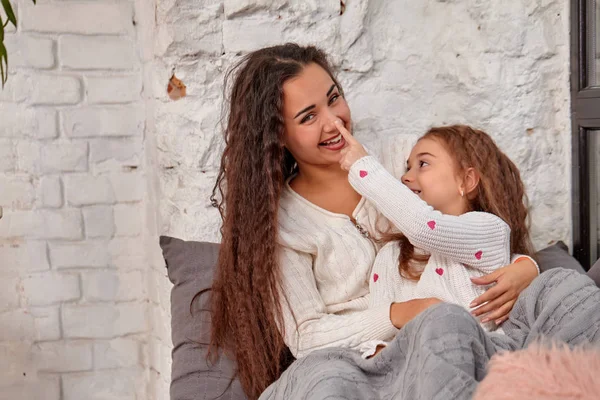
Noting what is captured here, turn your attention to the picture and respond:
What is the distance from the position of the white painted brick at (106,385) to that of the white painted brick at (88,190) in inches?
20.9

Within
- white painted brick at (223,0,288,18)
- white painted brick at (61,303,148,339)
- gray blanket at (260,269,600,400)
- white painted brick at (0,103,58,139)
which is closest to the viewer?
gray blanket at (260,269,600,400)

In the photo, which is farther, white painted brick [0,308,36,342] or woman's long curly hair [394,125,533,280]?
white painted brick [0,308,36,342]

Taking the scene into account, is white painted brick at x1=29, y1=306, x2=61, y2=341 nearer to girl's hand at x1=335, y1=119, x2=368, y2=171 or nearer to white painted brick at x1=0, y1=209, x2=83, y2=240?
white painted brick at x1=0, y1=209, x2=83, y2=240

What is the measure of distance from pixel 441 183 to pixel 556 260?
0.44 metres

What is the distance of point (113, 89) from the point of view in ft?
7.88

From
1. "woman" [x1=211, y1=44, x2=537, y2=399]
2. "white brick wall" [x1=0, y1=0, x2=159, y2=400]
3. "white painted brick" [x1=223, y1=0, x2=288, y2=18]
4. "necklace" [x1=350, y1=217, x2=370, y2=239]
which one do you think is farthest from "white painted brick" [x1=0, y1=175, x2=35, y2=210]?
"necklace" [x1=350, y1=217, x2=370, y2=239]

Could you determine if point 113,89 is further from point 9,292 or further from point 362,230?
point 362,230

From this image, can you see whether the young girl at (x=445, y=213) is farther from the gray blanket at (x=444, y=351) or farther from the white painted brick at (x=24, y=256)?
the white painted brick at (x=24, y=256)

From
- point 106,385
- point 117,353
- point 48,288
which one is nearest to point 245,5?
point 48,288

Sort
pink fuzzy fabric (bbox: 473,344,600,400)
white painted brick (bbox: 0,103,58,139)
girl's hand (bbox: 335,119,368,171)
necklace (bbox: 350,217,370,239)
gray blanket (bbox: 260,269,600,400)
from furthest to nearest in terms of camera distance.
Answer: white painted brick (bbox: 0,103,58,139)
necklace (bbox: 350,217,370,239)
girl's hand (bbox: 335,119,368,171)
gray blanket (bbox: 260,269,600,400)
pink fuzzy fabric (bbox: 473,344,600,400)

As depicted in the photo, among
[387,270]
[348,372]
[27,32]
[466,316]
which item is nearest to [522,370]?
[466,316]

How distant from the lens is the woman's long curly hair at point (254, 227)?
6.26ft

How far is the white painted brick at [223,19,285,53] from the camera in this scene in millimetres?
2248

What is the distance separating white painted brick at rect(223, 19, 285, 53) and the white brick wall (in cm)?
25
